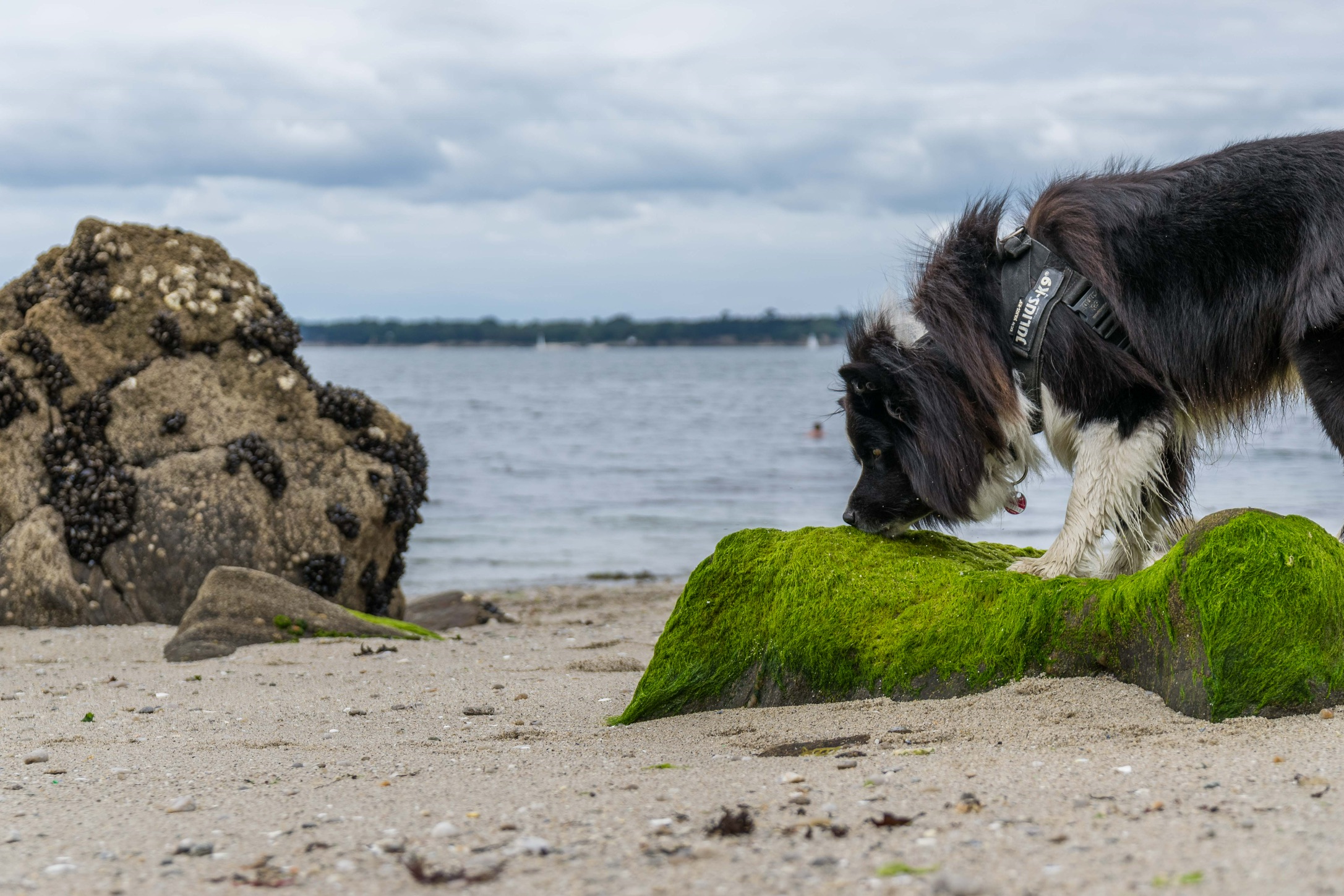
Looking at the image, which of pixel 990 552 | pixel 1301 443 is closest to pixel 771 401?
pixel 1301 443

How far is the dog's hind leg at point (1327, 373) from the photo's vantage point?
4.27m

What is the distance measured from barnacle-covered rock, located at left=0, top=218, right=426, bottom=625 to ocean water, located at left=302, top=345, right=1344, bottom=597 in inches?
144

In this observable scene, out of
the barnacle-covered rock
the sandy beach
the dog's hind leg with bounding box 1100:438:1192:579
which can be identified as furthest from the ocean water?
the barnacle-covered rock

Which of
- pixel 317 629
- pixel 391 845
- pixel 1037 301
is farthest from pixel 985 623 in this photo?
pixel 317 629

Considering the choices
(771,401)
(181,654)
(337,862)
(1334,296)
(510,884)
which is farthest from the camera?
(771,401)

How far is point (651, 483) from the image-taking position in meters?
21.3

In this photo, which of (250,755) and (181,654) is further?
(181,654)

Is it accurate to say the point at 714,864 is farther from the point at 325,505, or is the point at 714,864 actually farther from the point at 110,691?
the point at 325,505

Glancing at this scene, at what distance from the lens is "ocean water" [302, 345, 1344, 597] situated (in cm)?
1385

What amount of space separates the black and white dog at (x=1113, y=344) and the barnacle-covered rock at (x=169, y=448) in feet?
15.2

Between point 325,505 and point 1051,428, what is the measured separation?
→ 17.6ft

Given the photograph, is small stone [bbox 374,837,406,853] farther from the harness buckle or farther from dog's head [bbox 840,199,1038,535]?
the harness buckle

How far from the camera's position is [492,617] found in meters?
9.21

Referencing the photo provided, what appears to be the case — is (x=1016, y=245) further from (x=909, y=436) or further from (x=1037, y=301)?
(x=909, y=436)
